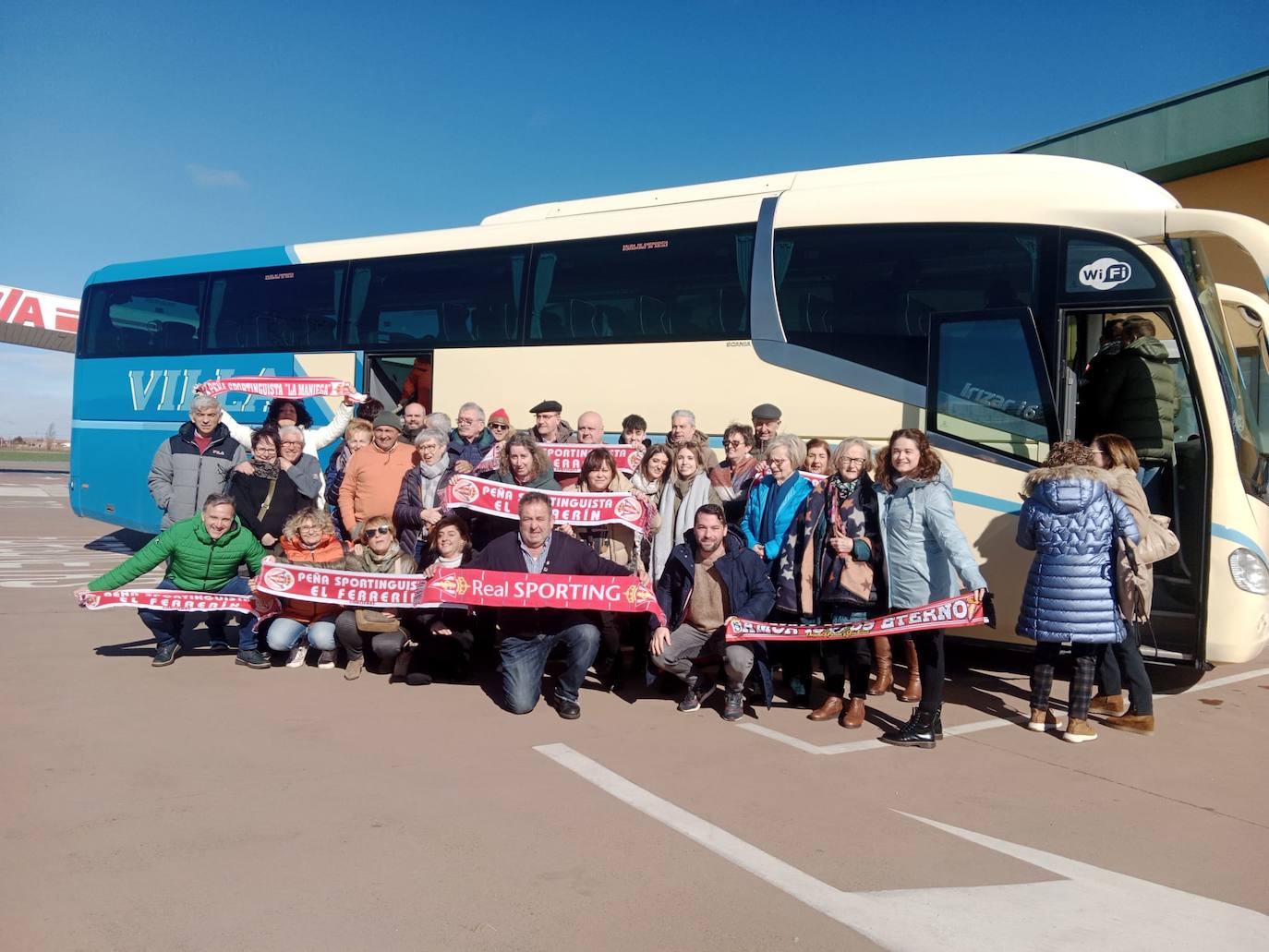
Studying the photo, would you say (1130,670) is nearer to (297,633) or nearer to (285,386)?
(297,633)

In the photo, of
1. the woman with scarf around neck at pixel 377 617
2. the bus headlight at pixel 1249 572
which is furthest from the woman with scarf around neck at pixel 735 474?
the bus headlight at pixel 1249 572

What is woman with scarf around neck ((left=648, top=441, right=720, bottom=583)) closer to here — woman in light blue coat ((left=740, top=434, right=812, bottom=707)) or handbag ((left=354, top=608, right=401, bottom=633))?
woman in light blue coat ((left=740, top=434, right=812, bottom=707))

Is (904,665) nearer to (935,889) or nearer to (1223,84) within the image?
(935,889)

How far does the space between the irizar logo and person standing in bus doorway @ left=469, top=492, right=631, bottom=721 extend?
393 centimetres

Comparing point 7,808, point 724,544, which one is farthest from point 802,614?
point 7,808

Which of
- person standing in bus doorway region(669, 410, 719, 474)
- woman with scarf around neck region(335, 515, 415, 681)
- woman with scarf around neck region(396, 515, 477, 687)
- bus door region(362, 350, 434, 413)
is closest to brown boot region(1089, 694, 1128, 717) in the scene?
person standing in bus doorway region(669, 410, 719, 474)

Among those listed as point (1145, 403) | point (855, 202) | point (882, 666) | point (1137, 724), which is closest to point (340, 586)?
point (882, 666)

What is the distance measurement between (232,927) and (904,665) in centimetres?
562

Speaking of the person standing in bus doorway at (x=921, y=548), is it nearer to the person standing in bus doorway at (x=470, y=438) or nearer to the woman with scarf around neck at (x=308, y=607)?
the person standing in bus doorway at (x=470, y=438)

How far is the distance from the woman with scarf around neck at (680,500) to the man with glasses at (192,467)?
3775 mm

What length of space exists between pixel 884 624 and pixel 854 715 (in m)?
0.65

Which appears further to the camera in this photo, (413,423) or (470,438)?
(413,423)

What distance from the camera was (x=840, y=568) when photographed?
18.9 ft

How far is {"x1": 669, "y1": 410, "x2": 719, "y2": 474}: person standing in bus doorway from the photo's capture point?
269 inches
